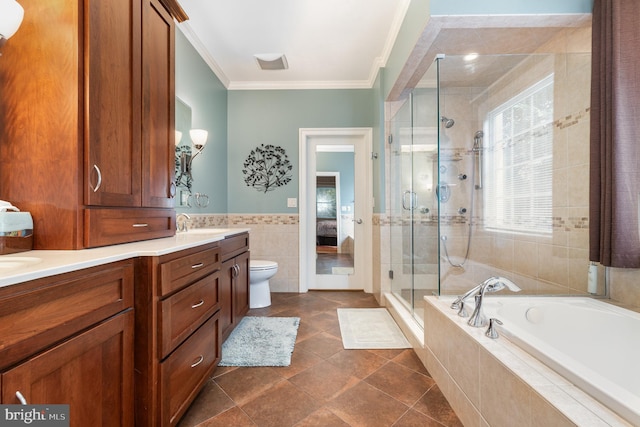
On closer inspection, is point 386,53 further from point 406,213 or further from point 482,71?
point 406,213

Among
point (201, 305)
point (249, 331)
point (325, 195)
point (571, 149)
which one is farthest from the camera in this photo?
point (325, 195)

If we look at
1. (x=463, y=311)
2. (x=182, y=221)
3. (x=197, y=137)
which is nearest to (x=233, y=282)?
(x=182, y=221)

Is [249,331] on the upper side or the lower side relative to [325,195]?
lower

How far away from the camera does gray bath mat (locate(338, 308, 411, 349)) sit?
2064 mm

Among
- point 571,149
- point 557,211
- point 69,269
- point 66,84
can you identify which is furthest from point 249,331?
point 571,149

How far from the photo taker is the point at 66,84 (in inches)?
42.2

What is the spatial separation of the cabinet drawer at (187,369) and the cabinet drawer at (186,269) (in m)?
0.27

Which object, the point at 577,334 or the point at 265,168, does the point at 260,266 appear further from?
the point at 577,334

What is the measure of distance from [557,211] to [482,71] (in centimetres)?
127

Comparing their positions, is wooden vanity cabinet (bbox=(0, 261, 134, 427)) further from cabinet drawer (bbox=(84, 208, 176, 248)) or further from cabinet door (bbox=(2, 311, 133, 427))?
cabinet drawer (bbox=(84, 208, 176, 248))

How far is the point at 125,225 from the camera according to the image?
133 centimetres

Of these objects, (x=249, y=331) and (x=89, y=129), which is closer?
(x=89, y=129)

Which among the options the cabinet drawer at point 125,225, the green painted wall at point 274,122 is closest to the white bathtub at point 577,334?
the cabinet drawer at point 125,225

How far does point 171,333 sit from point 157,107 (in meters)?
1.21
